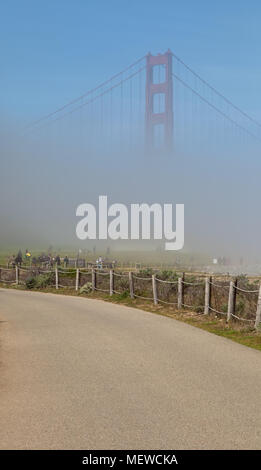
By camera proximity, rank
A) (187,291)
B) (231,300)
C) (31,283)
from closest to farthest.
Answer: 1. (231,300)
2. (187,291)
3. (31,283)

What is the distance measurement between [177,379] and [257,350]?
3700mm

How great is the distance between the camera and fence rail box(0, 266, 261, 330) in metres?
16.9

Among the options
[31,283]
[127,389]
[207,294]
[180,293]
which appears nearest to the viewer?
[127,389]

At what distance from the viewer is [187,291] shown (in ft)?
69.5

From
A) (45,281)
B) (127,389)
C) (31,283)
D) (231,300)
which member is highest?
(231,300)

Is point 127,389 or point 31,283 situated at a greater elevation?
point 127,389

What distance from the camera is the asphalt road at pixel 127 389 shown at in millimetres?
6074

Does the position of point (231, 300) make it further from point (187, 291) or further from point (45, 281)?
point (45, 281)

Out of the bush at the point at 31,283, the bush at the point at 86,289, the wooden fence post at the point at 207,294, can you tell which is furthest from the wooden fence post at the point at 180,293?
the bush at the point at 31,283

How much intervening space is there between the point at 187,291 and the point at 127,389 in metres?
13.0

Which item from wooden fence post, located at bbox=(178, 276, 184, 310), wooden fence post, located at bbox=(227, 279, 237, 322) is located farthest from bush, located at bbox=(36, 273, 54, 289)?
wooden fence post, located at bbox=(227, 279, 237, 322)

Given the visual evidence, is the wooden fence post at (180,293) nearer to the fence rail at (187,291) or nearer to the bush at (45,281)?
the fence rail at (187,291)

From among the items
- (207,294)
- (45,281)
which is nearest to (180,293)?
(207,294)

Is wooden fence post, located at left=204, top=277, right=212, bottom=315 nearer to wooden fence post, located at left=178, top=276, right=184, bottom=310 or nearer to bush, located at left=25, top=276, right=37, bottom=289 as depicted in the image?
wooden fence post, located at left=178, top=276, right=184, bottom=310
